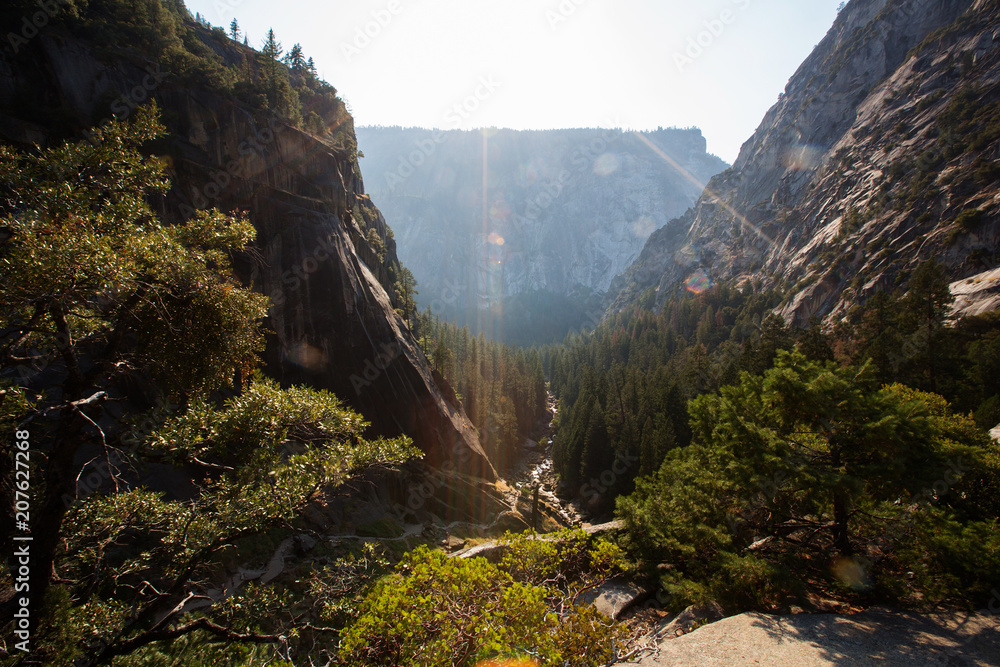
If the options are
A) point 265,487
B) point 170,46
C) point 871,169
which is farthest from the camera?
point 871,169

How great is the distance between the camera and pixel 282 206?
27016mm

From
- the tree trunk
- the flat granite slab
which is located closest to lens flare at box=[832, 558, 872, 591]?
the tree trunk

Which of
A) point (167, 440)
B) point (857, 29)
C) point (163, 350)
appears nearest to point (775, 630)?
point (167, 440)

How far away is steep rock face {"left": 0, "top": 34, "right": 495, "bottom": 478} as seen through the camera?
19922 millimetres

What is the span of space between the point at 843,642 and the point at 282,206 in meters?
33.9

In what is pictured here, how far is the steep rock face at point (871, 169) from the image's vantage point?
2125 inches

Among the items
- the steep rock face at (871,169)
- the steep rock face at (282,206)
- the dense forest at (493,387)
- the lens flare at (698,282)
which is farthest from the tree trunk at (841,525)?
the lens flare at (698,282)

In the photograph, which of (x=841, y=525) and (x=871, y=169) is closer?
(x=841, y=525)

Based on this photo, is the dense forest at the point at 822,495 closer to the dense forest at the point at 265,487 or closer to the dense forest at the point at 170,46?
the dense forest at the point at 265,487

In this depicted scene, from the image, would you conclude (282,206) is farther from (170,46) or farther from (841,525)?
(841,525)

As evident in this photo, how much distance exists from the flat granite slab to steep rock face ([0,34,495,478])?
23.8m

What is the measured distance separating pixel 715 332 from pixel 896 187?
126 feet

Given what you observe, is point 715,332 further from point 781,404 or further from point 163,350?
point 163,350

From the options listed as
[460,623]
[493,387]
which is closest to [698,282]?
[493,387]
